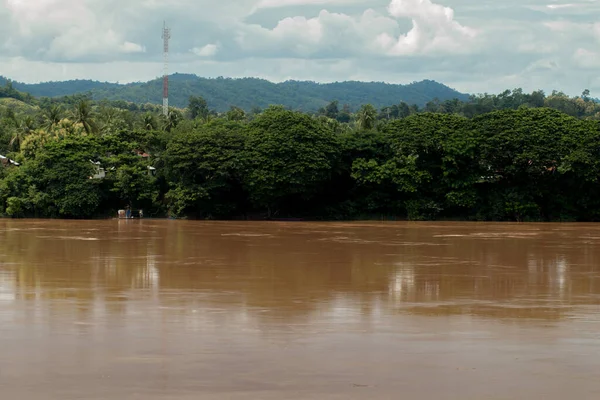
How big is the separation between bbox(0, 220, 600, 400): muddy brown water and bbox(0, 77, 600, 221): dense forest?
61.8 feet

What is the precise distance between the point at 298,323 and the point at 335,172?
36.8 meters

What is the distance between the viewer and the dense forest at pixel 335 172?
4772cm

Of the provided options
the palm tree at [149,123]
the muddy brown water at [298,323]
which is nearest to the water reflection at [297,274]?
the muddy brown water at [298,323]

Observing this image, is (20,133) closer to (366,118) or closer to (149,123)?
(149,123)

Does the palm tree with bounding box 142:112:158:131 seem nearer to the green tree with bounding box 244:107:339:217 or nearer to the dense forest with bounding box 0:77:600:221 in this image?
the dense forest with bounding box 0:77:600:221

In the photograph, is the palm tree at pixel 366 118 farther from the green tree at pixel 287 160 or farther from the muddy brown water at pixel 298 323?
the muddy brown water at pixel 298 323

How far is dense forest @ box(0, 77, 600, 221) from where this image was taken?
47.7 m

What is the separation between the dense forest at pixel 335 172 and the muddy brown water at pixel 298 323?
18838 millimetres

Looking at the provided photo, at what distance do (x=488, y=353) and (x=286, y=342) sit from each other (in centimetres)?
299

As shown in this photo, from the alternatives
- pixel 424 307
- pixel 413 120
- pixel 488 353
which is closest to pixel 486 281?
pixel 424 307

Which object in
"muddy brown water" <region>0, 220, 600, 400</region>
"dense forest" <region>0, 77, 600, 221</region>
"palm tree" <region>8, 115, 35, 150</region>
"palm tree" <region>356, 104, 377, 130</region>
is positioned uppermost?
"palm tree" <region>356, 104, 377, 130</region>

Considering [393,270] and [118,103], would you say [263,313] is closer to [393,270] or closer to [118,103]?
[393,270]

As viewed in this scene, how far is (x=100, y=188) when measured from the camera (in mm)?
50781

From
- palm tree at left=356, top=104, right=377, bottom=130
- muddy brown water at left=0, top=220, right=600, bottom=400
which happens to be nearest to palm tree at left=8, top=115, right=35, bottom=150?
palm tree at left=356, top=104, right=377, bottom=130
